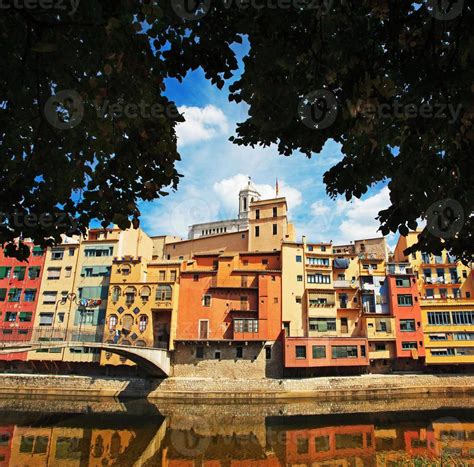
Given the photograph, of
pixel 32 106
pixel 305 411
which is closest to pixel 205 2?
pixel 32 106

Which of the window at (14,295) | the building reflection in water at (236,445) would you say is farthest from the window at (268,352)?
the window at (14,295)

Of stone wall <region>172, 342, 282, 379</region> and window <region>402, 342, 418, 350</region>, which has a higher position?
window <region>402, 342, 418, 350</region>

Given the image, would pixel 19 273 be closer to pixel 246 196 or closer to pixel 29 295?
pixel 29 295

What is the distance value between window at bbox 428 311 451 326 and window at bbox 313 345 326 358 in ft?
39.7

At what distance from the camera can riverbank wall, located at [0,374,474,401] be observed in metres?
35.1

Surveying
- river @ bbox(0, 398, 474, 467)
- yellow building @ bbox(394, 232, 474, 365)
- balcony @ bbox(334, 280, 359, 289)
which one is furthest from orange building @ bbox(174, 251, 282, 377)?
yellow building @ bbox(394, 232, 474, 365)

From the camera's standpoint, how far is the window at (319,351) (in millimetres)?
38688

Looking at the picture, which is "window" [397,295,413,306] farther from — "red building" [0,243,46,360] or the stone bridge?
"red building" [0,243,46,360]

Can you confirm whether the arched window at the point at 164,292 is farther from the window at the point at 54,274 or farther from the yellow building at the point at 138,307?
the window at the point at 54,274

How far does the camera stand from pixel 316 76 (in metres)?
4.57

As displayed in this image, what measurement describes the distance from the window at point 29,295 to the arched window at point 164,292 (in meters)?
14.4

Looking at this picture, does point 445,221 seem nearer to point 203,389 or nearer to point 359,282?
point 203,389

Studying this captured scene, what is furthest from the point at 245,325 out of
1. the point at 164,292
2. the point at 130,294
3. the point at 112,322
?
the point at 112,322

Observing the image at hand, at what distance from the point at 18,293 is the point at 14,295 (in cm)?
50
